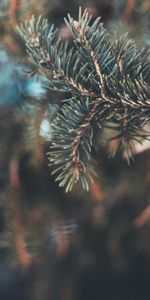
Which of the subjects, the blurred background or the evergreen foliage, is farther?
the blurred background

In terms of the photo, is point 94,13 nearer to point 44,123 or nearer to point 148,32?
point 148,32

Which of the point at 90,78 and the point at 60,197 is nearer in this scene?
the point at 90,78

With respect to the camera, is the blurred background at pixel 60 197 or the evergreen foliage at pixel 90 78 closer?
the evergreen foliage at pixel 90 78

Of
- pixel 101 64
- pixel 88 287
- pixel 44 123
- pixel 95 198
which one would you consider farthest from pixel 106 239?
pixel 101 64

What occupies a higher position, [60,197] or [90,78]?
[90,78]
